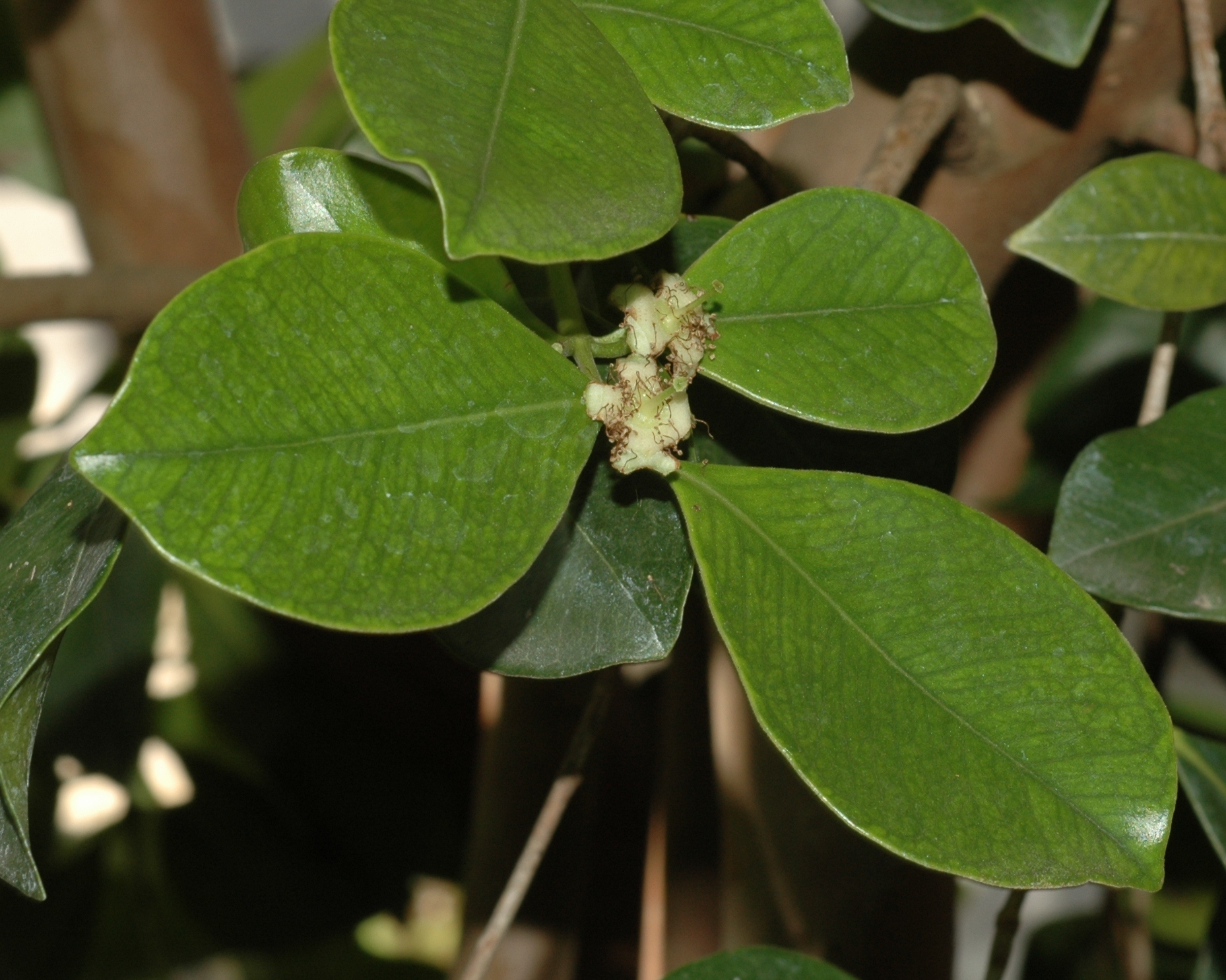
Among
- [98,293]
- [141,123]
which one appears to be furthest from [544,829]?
[141,123]

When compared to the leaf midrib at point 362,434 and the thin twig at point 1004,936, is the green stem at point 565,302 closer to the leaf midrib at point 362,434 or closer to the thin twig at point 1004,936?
the leaf midrib at point 362,434

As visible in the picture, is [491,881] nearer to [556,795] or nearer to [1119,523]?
[556,795]

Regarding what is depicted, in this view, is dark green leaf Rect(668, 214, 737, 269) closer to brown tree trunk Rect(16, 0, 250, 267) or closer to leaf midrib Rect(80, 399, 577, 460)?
leaf midrib Rect(80, 399, 577, 460)

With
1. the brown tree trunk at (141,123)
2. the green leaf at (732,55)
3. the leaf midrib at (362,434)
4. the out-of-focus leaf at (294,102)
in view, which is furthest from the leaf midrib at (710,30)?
the out-of-focus leaf at (294,102)

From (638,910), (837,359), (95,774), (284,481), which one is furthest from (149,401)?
(638,910)

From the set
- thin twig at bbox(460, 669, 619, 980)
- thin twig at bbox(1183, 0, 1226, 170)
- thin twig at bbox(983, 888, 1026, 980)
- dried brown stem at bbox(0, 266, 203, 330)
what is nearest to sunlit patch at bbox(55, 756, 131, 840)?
dried brown stem at bbox(0, 266, 203, 330)
